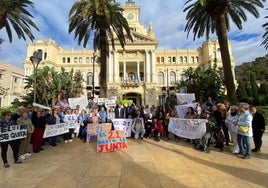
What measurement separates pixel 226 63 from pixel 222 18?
292 centimetres

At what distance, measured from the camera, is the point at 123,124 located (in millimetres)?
11758

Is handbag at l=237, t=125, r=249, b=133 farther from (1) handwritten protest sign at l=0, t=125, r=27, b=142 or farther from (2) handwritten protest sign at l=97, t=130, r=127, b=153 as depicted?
(1) handwritten protest sign at l=0, t=125, r=27, b=142

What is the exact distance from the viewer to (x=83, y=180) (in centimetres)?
552

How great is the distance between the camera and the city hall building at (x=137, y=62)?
49.7 m

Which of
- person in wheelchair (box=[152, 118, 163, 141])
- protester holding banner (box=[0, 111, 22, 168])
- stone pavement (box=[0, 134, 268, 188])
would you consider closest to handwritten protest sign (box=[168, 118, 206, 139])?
person in wheelchair (box=[152, 118, 163, 141])

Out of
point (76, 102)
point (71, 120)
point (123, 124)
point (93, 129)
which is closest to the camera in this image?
point (93, 129)

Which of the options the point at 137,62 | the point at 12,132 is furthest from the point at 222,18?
the point at 137,62

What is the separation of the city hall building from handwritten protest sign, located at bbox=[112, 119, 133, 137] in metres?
35.0

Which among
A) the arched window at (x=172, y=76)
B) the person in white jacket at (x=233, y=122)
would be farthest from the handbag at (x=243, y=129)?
the arched window at (x=172, y=76)

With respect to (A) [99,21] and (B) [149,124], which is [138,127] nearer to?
(B) [149,124]

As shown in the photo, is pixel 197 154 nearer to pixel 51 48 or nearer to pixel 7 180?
pixel 7 180

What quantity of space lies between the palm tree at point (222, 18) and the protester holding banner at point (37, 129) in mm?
10085

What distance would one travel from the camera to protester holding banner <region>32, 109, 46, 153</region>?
29.1 ft

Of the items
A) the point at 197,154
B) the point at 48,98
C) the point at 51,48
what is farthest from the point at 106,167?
the point at 51,48
